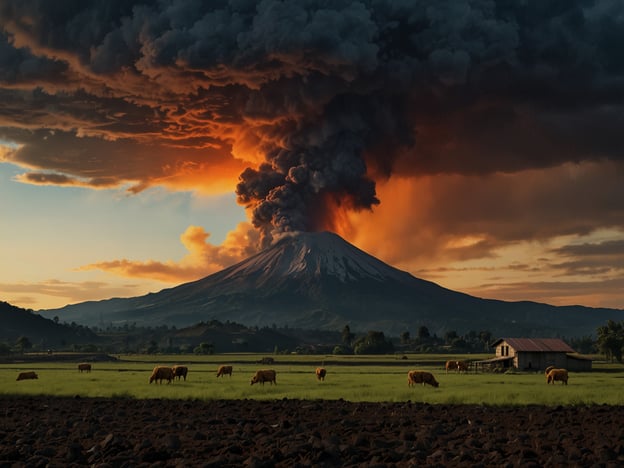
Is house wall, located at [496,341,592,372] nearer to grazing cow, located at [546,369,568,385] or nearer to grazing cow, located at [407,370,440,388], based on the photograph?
grazing cow, located at [546,369,568,385]

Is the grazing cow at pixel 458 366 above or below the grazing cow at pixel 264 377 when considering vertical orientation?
above

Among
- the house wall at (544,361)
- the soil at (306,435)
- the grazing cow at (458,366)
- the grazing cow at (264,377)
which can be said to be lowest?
the soil at (306,435)

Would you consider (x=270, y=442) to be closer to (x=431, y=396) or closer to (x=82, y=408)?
(x=82, y=408)

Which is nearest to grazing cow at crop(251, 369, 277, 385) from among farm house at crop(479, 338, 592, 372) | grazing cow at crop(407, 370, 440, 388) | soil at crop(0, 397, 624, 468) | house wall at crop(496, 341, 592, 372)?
grazing cow at crop(407, 370, 440, 388)

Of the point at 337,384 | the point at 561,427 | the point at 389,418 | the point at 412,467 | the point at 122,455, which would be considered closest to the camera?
the point at 412,467

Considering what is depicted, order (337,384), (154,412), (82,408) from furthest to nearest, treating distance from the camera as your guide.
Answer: (337,384)
(82,408)
(154,412)

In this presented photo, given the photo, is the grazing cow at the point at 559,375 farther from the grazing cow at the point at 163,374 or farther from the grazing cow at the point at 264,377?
the grazing cow at the point at 163,374

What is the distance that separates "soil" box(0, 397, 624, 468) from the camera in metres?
21.0

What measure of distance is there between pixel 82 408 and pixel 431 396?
20488mm

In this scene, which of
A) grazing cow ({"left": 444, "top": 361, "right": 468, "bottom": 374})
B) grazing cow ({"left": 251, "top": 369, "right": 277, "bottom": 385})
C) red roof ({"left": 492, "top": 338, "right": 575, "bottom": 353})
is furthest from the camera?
red roof ({"left": 492, "top": 338, "right": 575, "bottom": 353})

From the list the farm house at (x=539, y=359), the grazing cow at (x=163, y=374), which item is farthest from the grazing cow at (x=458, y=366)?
the grazing cow at (x=163, y=374)

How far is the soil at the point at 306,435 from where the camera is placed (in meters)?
21.0

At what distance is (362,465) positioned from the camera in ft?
63.6

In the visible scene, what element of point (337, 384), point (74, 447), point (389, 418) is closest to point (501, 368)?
point (337, 384)
